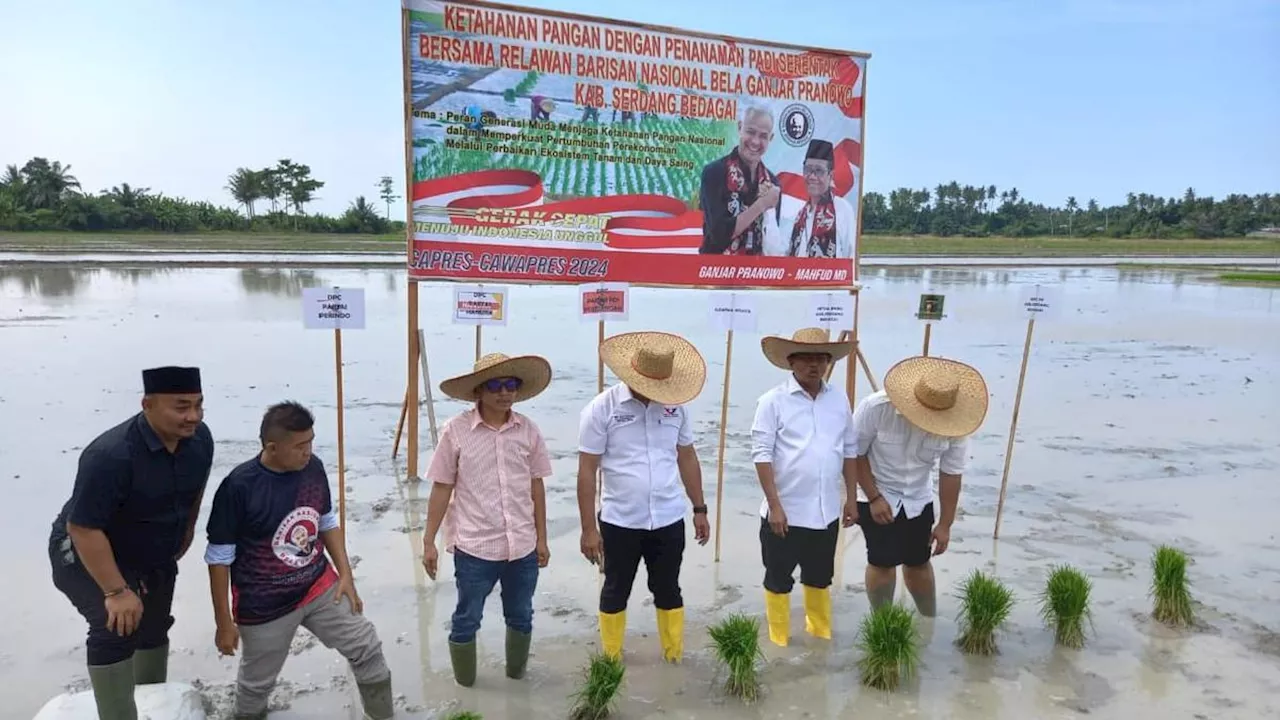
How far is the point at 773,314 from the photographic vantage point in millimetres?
18031

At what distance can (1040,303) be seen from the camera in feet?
19.6

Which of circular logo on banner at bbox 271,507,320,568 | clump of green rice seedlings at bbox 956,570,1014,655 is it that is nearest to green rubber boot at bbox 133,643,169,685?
circular logo on banner at bbox 271,507,320,568

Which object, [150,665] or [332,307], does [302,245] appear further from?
[150,665]

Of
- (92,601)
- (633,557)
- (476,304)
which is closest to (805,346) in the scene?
(633,557)

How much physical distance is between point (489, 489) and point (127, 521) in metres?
1.32

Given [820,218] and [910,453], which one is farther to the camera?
[820,218]

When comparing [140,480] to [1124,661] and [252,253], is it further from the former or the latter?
[252,253]

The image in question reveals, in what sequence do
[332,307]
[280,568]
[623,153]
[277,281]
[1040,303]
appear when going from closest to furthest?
[280,568], [332,307], [1040,303], [623,153], [277,281]

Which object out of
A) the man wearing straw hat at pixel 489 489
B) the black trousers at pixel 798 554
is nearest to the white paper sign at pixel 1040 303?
the black trousers at pixel 798 554

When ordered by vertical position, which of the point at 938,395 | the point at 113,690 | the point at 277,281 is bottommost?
the point at 113,690

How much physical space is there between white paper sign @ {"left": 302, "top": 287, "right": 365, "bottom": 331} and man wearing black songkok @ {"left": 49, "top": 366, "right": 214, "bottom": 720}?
77.8 inches

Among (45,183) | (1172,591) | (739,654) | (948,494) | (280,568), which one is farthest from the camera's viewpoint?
(45,183)

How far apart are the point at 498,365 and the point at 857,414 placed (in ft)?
6.56

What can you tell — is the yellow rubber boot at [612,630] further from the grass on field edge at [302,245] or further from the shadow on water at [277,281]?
the grass on field edge at [302,245]
